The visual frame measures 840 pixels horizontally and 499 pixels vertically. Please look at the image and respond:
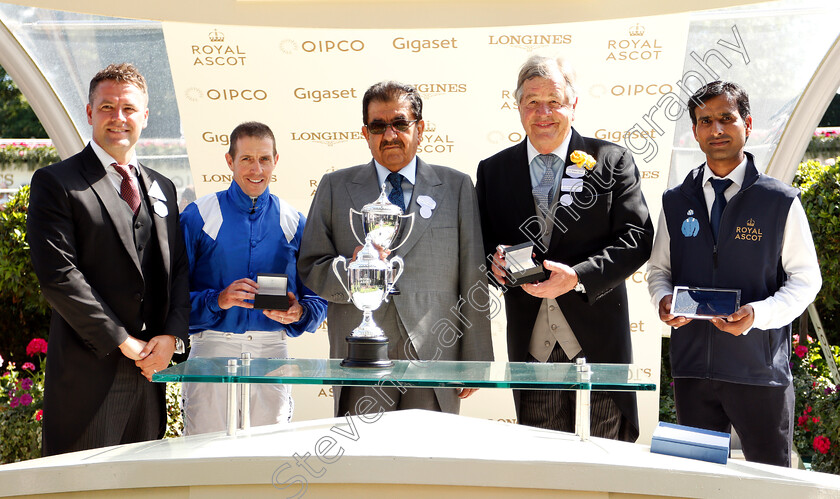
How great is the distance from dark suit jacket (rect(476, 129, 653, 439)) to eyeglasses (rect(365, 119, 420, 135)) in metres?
0.50

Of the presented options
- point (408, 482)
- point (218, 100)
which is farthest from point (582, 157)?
point (218, 100)

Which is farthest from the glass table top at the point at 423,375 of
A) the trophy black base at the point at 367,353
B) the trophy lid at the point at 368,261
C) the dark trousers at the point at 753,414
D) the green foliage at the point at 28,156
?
the green foliage at the point at 28,156

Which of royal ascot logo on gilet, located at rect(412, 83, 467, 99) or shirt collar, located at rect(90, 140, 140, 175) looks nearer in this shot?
shirt collar, located at rect(90, 140, 140, 175)

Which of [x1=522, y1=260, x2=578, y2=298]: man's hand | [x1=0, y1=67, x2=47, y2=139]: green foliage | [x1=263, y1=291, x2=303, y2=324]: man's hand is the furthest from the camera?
[x1=0, y1=67, x2=47, y2=139]: green foliage

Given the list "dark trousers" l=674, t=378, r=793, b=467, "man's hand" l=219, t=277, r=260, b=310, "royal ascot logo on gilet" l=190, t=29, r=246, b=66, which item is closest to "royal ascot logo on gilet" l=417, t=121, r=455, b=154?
"royal ascot logo on gilet" l=190, t=29, r=246, b=66

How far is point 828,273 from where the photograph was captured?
6.68 metres

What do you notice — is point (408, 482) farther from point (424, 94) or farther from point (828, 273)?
point (828, 273)

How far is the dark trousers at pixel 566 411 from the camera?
3.53m

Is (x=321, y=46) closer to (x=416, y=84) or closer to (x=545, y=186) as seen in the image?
(x=416, y=84)

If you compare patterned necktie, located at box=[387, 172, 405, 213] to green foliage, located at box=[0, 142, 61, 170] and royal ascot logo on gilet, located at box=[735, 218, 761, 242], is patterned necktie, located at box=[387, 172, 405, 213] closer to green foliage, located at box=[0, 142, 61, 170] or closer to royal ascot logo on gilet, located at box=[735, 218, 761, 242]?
royal ascot logo on gilet, located at box=[735, 218, 761, 242]

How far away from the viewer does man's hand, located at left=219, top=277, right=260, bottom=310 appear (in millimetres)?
3629

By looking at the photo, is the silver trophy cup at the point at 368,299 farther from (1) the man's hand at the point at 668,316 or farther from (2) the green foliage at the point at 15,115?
(2) the green foliage at the point at 15,115

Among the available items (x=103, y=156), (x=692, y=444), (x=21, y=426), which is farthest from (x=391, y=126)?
(x=21, y=426)

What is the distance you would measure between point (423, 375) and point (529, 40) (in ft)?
11.6
